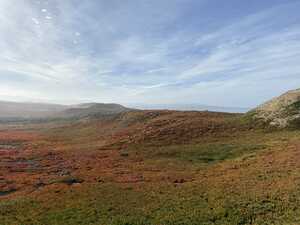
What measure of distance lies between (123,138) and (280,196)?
160 ft

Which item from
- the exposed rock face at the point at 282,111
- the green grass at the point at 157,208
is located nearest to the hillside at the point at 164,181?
the green grass at the point at 157,208

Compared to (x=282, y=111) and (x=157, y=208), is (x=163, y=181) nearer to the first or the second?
(x=157, y=208)

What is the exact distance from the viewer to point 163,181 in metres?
33.7

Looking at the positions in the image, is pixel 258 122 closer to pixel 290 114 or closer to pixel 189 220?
pixel 290 114

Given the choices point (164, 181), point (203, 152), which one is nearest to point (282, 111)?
point (203, 152)

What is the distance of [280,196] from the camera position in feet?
79.0

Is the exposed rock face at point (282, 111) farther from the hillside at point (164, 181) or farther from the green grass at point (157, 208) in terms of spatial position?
the green grass at point (157, 208)

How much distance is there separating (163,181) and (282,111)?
43.1 metres

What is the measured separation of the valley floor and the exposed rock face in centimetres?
455

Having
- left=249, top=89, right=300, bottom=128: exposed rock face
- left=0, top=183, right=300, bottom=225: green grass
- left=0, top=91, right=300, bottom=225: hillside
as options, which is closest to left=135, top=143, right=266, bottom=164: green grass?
left=0, top=91, right=300, bottom=225: hillside

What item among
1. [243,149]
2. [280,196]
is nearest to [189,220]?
[280,196]

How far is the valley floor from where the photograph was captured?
907 inches

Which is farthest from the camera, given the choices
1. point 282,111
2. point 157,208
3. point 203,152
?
point 282,111

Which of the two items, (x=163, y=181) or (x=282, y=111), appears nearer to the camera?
(x=163, y=181)
